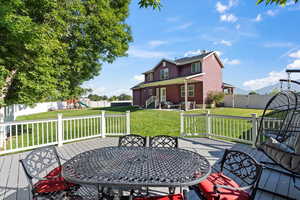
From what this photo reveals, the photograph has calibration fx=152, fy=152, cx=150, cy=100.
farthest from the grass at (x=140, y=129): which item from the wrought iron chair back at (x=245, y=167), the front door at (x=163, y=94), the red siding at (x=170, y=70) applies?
the red siding at (x=170, y=70)

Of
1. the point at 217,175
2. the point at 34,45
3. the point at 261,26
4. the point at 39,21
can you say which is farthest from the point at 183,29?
the point at 217,175

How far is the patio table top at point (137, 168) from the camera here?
4.33ft

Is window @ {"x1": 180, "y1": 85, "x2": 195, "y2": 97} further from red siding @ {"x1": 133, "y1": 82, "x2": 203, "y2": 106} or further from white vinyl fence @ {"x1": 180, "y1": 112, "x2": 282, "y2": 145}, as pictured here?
white vinyl fence @ {"x1": 180, "y1": 112, "x2": 282, "y2": 145}

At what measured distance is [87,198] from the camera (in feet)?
5.75

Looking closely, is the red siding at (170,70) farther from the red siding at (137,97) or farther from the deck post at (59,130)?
the deck post at (59,130)

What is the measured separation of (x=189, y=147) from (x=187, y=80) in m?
10.4

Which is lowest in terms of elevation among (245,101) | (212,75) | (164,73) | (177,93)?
(245,101)

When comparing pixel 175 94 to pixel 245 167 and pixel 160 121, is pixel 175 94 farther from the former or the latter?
pixel 245 167

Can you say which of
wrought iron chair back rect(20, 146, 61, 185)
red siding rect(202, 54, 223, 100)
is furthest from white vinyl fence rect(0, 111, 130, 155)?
red siding rect(202, 54, 223, 100)

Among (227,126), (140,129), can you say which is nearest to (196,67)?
(140,129)

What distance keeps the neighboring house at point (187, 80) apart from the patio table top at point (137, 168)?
40.3 feet

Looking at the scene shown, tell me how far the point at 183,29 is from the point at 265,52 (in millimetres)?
8813

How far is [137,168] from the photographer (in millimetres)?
1562

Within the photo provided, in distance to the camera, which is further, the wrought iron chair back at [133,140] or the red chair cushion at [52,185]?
the wrought iron chair back at [133,140]
